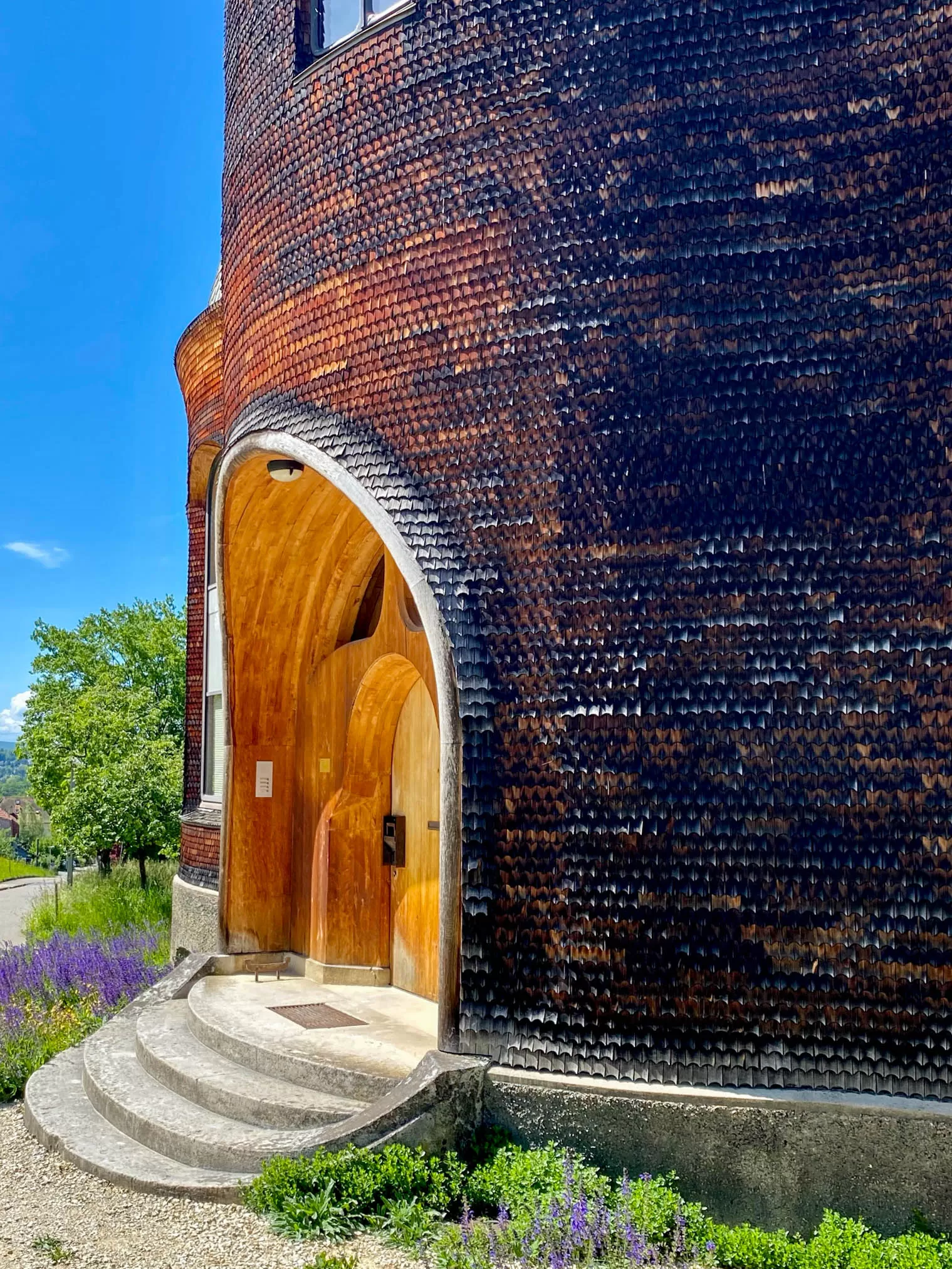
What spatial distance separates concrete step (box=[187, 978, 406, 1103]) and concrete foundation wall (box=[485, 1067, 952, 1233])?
3.85ft

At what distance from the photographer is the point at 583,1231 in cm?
466

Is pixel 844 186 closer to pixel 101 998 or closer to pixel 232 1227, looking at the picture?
pixel 232 1227

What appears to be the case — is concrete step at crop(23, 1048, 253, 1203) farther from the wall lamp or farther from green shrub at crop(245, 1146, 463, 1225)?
the wall lamp

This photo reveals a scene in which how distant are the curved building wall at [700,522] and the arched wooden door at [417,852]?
215 centimetres

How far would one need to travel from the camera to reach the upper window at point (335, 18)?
7266 millimetres

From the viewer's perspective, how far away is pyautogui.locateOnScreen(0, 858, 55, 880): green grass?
130ft

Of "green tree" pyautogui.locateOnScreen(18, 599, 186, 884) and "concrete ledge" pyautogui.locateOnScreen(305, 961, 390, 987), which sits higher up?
"green tree" pyautogui.locateOnScreen(18, 599, 186, 884)

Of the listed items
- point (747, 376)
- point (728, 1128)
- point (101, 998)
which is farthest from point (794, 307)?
point (101, 998)

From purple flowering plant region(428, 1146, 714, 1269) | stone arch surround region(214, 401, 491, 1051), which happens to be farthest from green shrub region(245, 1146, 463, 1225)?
stone arch surround region(214, 401, 491, 1051)

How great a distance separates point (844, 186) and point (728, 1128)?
4682mm

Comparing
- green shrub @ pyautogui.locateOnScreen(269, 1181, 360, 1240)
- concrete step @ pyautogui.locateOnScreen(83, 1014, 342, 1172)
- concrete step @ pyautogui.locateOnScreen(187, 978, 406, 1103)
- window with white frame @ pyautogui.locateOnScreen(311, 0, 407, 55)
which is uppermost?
window with white frame @ pyautogui.locateOnScreen(311, 0, 407, 55)

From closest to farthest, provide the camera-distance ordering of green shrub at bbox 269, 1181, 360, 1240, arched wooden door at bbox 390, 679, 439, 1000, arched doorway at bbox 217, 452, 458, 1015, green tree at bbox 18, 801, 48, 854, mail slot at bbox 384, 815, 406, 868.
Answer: green shrub at bbox 269, 1181, 360, 1240, arched wooden door at bbox 390, 679, 439, 1000, arched doorway at bbox 217, 452, 458, 1015, mail slot at bbox 384, 815, 406, 868, green tree at bbox 18, 801, 48, 854

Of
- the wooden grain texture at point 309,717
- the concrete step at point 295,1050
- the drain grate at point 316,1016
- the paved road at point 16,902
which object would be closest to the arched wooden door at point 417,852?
the wooden grain texture at point 309,717

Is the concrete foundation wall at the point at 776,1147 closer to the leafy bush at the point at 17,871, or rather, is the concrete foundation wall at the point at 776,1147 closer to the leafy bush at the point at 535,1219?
the leafy bush at the point at 535,1219
